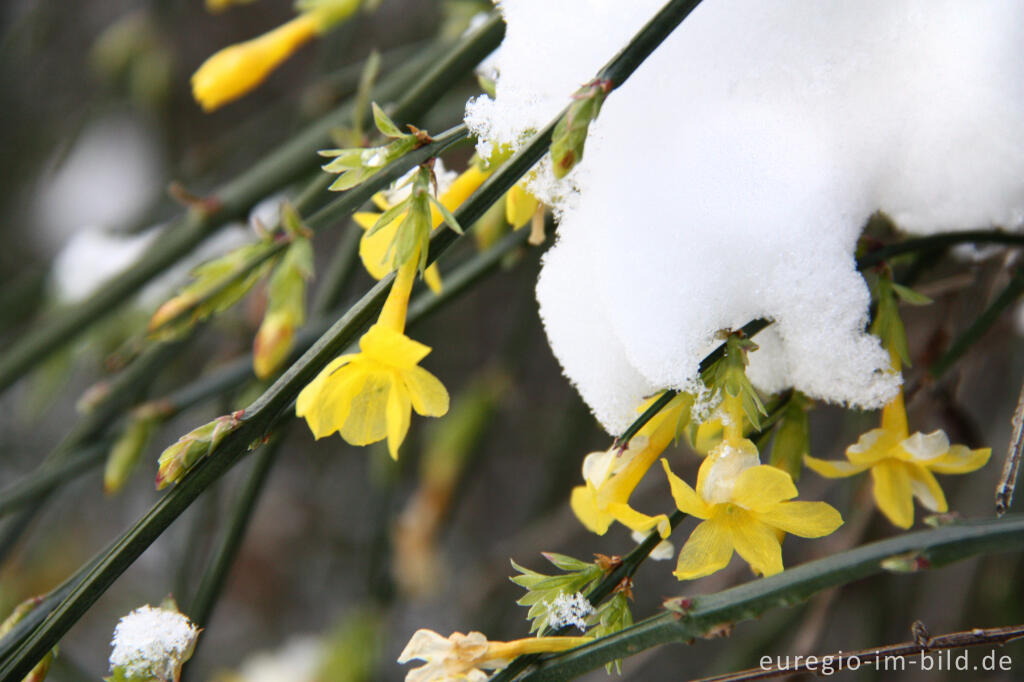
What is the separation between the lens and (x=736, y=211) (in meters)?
0.63

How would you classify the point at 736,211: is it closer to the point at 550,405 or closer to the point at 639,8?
the point at 639,8

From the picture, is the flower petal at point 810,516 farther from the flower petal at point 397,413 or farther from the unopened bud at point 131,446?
the unopened bud at point 131,446

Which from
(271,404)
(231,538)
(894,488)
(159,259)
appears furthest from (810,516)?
(159,259)

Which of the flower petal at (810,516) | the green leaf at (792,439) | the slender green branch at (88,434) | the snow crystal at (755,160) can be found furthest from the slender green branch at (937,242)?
the slender green branch at (88,434)

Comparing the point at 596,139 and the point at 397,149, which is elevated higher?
the point at 397,149

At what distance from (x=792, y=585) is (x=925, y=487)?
0.24 meters

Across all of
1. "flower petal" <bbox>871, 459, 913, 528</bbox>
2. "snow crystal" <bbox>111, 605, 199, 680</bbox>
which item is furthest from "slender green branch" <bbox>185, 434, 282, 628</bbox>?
"flower petal" <bbox>871, 459, 913, 528</bbox>

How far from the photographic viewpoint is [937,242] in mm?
719

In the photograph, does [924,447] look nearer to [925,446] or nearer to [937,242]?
[925,446]

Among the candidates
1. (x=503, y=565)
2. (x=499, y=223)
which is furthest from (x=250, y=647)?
(x=499, y=223)

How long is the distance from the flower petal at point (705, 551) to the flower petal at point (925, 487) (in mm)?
208

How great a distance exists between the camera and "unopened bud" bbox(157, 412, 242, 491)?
534 millimetres

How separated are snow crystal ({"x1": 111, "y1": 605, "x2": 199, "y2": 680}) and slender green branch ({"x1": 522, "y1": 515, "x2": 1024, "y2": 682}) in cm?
30

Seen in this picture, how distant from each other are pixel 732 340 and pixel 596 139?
0.71 ft
